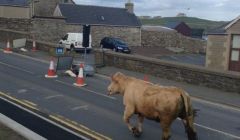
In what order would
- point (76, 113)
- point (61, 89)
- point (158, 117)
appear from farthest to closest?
1. point (61, 89)
2. point (76, 113)
3. point (158, 117)

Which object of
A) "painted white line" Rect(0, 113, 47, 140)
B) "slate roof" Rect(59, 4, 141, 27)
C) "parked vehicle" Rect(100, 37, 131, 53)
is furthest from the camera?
"slate roof" Rect(59, 4, 141, 27)

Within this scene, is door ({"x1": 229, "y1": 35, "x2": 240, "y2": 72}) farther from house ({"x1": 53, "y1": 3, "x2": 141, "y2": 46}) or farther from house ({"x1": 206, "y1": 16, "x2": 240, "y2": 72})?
house ({"x1": 53, "y1": 3, "x2": 141, "y2": 46})

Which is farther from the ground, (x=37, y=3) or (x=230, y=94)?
(x=37, y=3)

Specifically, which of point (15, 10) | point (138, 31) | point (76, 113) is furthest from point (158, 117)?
point (15, 10)

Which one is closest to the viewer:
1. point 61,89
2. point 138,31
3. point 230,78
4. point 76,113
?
point 76,113

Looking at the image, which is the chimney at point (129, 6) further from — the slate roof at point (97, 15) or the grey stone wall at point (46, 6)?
the grey stone wall at point (46, 6)

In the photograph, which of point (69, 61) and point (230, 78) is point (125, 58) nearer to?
point (69, 61)

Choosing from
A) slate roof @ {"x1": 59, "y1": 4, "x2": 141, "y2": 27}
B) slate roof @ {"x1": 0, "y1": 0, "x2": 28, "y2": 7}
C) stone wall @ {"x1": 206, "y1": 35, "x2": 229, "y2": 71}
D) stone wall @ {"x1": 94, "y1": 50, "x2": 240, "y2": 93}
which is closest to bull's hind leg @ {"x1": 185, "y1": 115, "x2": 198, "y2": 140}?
stone wall @ {"x1": 94, "y1": 50, "x2": 240, "y2": 93}

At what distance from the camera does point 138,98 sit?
10.8m

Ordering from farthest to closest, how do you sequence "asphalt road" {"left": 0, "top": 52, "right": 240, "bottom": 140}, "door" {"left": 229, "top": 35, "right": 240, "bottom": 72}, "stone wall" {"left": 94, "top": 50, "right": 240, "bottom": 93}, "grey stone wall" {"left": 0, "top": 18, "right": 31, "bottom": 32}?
"grey stone wall" {"left": 0, "top": 18, "right": 31, "bottom": 32} → "door" {"left": 229, "top": 35, "right": 240, "bottom": 72} → "stone wall" {"left": 94, "top": 50, "right": 240, "bottom": 93} → "asphalt road" {"left": 0, "top": 52, "right": 240, "bottom": 140}

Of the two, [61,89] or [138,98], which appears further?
[61,89]

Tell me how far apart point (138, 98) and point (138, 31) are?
52.6 m

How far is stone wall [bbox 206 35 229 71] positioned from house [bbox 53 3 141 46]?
78.7 feet

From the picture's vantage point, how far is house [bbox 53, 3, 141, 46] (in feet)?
192
